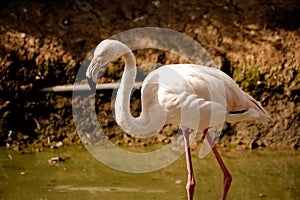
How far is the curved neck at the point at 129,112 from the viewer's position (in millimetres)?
5332

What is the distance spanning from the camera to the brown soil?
7395 millimetres

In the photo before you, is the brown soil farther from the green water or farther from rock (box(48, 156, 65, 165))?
rock (box(48, 156, 65, 165))

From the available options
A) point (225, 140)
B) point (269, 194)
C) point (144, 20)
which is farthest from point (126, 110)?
point (144, 20)

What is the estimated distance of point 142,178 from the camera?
6492mm

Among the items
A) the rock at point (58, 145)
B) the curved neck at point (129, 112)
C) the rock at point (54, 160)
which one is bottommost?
the rock at point (54, 160)

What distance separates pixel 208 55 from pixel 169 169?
148 centimetres

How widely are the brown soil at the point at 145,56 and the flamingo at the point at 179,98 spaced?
180cm

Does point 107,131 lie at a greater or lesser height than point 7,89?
lesser

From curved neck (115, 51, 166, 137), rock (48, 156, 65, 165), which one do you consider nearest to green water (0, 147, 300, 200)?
rock (48, 156, 65, 165)

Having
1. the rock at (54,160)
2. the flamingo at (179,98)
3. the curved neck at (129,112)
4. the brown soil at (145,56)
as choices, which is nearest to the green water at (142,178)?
the rock at (54,160)

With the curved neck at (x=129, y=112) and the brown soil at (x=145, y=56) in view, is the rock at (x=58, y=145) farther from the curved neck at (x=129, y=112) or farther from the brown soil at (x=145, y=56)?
the curved neck at (x=129, y=112)

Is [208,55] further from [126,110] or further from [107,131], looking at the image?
[126,110]

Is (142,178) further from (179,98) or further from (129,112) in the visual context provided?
(179,98)

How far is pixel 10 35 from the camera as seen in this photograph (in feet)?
25.5
